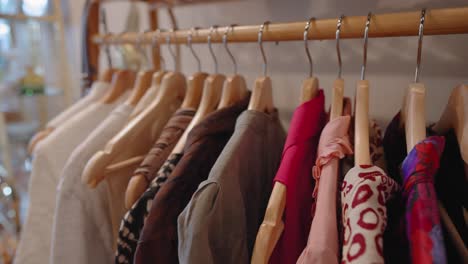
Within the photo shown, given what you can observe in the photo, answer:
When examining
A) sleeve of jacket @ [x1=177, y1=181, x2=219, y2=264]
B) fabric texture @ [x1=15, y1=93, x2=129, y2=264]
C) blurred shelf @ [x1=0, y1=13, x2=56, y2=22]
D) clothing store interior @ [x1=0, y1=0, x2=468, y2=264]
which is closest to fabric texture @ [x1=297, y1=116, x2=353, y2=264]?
clothing store interior @ [x1=0, y1=0, x2=468, y2=264]

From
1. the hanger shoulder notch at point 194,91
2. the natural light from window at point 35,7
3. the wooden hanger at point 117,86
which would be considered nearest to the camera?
the hanger shoulder notch at point 194,91

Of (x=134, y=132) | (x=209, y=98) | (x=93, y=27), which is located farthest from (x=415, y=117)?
(x=93, y=27)

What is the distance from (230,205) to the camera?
0.39 metres

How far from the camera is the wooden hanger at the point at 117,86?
29.7 inches

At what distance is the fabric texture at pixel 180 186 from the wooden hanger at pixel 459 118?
11.5 inches

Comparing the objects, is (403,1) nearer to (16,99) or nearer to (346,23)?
(346,23)

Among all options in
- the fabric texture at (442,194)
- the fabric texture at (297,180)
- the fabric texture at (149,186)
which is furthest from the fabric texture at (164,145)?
the fabric texture at (442,194)

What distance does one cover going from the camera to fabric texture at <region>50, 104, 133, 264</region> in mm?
552

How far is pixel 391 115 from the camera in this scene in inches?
25.0

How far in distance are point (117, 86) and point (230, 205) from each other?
506mm

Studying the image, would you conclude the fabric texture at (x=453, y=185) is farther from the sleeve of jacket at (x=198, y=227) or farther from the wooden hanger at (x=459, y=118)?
the sleeve of jacket at (x=198, y=227)

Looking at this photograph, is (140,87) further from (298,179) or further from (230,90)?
(298,179)

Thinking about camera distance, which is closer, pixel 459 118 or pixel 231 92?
pixel 459 118

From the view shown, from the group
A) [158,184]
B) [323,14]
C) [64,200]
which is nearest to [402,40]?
[323,14]
